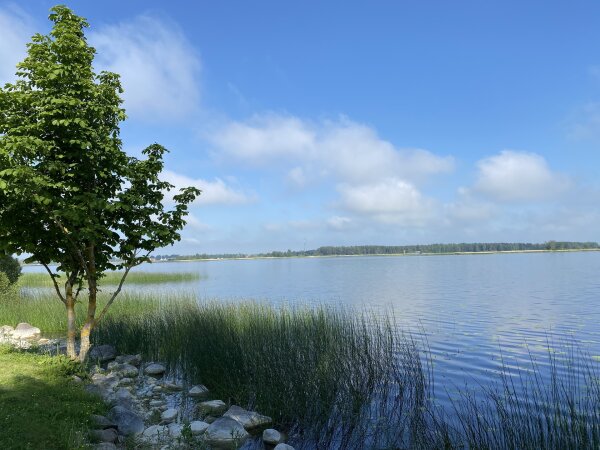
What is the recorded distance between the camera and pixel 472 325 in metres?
17.3

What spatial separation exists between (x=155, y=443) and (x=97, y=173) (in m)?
5.35

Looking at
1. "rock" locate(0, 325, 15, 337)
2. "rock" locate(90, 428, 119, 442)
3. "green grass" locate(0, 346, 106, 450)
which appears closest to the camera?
"green grass" locate(0, 346, 106, 450)

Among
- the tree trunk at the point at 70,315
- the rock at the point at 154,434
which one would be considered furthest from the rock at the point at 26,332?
the rock at the point at 154,434

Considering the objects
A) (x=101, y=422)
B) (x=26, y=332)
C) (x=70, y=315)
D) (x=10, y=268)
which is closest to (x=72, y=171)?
(x=70, y=315)

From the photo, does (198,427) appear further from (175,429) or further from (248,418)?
(248,418)

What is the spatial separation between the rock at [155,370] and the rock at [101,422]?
160 inches

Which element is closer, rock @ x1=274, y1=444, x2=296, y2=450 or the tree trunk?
rock @ x1=274, y1=444, x2=296, y2=450

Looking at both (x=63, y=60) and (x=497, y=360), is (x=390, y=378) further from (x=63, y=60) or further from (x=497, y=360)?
(x=63, y=60)

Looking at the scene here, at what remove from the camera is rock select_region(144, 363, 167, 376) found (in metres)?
10.8

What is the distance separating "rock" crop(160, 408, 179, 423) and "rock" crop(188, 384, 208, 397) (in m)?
1.05

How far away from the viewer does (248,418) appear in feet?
24.4

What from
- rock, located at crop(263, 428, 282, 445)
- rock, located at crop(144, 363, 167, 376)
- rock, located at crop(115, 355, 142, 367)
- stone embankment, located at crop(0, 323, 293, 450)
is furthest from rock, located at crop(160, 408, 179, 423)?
rock, located at crop(115, 355, 142, 367)

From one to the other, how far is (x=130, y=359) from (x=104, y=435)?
220 inches

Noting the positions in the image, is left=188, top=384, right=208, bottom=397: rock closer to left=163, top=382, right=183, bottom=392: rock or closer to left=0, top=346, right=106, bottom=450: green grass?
left=163, top=382, right=183, bottom=392: rock
